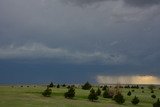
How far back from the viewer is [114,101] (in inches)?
3477

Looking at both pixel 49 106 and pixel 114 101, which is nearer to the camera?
pixel 49 106

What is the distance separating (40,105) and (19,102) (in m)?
3.84

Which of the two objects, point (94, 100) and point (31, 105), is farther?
point (94, 100)

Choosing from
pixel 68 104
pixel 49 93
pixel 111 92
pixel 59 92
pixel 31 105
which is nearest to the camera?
pixel 31 105

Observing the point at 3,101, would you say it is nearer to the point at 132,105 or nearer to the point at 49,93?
the point at 49,93

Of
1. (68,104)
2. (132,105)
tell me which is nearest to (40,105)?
(68,104)

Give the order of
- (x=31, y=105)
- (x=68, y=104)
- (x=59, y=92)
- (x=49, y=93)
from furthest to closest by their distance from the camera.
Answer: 1. (x=59, y=92)
2. (x=49, y=93)
3. (x=68, y=104)
4. (x=31, y=105)

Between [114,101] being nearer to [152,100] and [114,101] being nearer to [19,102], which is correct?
[152,100]

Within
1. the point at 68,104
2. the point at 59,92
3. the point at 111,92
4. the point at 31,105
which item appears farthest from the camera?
the point at 111,92

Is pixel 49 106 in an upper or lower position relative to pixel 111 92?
lower

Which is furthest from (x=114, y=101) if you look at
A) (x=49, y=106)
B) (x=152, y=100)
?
(x=49, y=106)

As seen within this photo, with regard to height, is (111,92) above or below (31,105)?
above

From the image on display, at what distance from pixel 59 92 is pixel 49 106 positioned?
2600 cm

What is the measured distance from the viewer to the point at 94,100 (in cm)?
8419
